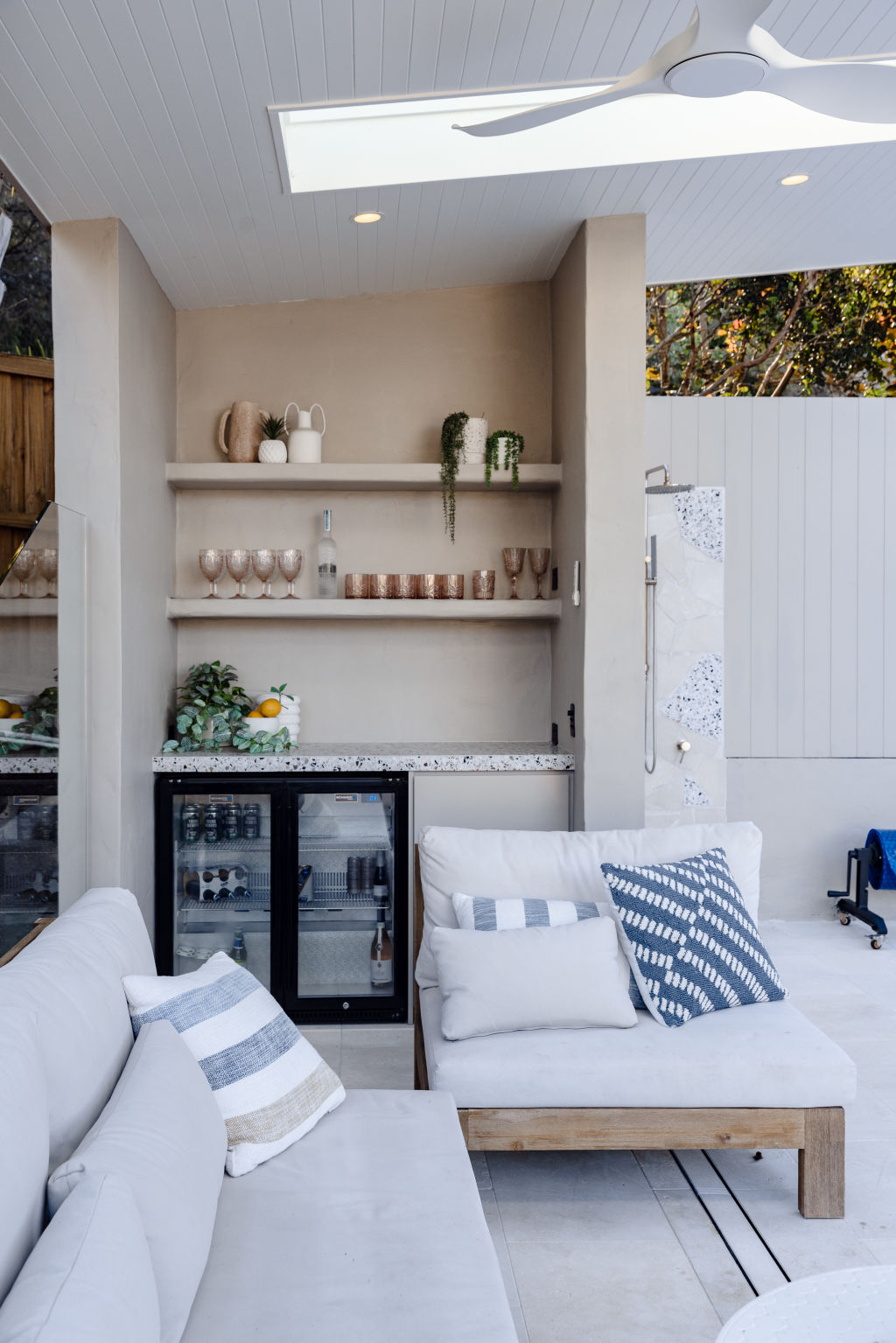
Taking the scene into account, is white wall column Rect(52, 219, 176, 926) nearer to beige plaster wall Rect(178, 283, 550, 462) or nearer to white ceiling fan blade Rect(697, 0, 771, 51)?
beige plaster wall Rect(178, 283, 550, 462)

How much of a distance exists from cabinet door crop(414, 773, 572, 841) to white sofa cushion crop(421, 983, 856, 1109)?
141cm

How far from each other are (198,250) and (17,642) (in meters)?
1.69

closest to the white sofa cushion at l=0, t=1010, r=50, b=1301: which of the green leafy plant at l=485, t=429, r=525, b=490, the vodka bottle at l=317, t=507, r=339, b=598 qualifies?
the vodka bottle at l=317, t=507, r=339, b=598

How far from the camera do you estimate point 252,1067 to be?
2.00 meters

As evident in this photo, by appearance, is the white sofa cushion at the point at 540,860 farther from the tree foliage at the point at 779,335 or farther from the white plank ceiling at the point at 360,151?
the tree foliage at the point at 779,335

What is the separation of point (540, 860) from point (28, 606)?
62.0 inches

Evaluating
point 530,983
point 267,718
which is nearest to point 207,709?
point 267,718

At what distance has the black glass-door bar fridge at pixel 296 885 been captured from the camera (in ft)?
12.7

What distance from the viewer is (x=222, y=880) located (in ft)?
13.1

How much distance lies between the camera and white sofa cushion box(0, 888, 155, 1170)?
1.56m

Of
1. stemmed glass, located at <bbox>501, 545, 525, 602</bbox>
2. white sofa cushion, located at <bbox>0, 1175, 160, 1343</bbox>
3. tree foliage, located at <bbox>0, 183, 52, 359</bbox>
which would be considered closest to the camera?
white sofa cushion, located at <bbox>0, 1175, 160, 1343</bbox>

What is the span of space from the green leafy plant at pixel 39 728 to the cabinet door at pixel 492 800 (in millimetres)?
1345

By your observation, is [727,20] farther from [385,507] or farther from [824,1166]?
[385,507]

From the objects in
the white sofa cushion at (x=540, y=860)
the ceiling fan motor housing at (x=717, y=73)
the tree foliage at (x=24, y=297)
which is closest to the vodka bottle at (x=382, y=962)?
the white sofa cushion at (x=540, y=860)
